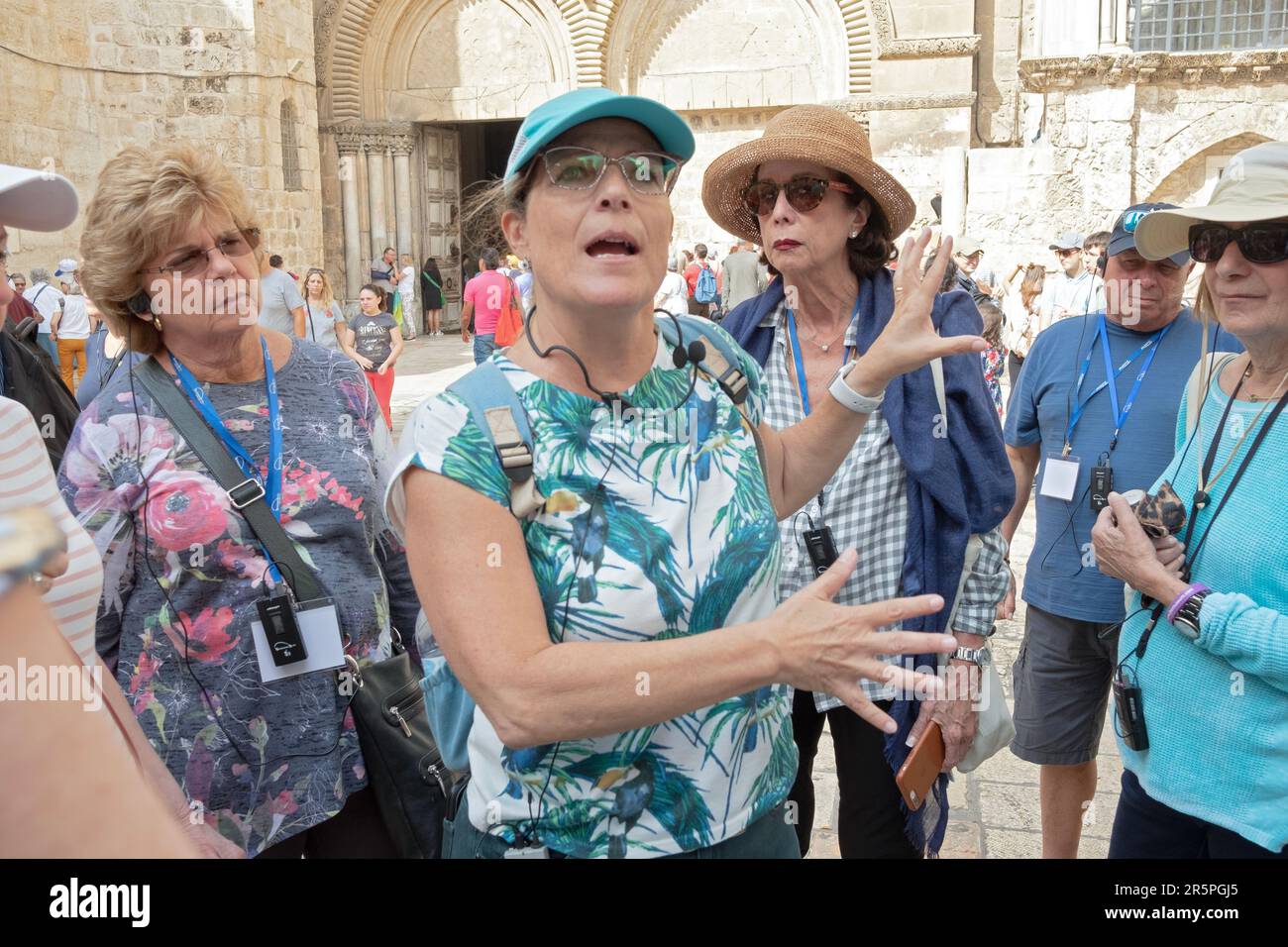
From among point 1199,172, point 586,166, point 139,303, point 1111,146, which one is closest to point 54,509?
point 139,303

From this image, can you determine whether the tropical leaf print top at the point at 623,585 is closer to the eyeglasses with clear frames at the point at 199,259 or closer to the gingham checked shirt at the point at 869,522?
the gingham checked shirt at the point at 869,522

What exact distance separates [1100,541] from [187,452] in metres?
2.03

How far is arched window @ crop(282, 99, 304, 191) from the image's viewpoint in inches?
730

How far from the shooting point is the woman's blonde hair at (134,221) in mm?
2398

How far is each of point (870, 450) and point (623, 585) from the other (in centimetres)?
120

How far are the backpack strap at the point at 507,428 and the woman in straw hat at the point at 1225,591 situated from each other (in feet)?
4.72

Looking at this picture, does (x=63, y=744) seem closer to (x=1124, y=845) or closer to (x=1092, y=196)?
(x=1124, y=845)

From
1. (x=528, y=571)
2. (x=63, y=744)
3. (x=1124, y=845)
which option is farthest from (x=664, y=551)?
(x=1124, y=845)

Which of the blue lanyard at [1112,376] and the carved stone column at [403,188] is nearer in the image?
the blue lanyard at [1112,376]

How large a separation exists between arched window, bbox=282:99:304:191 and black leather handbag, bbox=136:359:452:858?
1759cm

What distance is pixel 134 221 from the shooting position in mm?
2395

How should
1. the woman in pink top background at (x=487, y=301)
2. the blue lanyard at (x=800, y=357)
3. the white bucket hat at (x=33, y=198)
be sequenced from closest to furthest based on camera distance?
the white bucket hat at (x=33, y=198), the blue lanyard at (x=800, y=357), the woman in pink top background at (x=487, y=301)

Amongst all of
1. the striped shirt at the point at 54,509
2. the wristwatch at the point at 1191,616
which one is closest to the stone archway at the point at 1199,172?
the wristwatch at the point at 1191,616

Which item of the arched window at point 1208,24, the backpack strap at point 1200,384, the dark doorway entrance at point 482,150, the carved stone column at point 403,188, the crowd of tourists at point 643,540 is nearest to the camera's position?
the crowd of tourists at point 643,540
